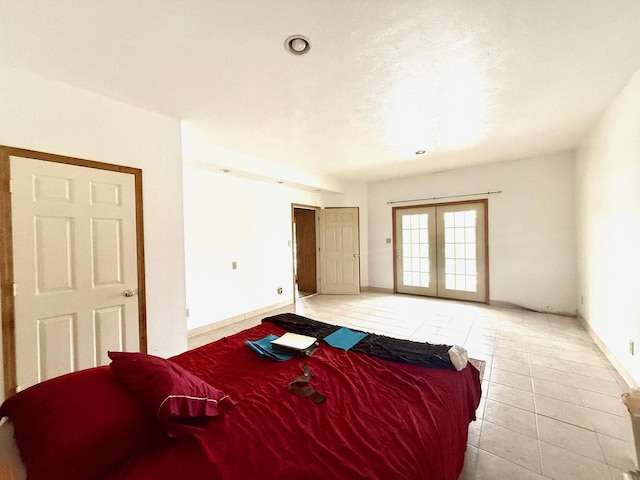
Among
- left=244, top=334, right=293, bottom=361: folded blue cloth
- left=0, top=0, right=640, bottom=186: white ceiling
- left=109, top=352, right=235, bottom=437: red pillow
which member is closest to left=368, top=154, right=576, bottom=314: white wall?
left=0, top=0, right=640, bottom=186: white ceiling

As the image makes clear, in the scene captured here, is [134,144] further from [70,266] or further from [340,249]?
[340,249]

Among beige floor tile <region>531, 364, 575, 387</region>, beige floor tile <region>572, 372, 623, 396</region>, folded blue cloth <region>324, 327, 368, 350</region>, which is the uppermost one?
folded blue cloth <region>324, 327, 368, 350</region>

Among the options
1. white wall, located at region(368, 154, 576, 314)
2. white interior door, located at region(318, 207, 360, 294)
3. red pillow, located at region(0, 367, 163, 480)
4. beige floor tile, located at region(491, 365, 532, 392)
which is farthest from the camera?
white interior door, located at region(318, 207, 360, 294)

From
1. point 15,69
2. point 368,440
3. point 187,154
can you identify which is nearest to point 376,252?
point 187,154

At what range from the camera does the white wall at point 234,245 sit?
3.74 meters

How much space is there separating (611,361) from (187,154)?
5153mm

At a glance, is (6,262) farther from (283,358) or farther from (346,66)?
(346,66)

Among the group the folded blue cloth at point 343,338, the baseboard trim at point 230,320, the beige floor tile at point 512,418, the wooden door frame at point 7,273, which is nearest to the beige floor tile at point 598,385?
the beige floor tile at point 512,418

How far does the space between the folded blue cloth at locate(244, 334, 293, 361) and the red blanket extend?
0.17 ft

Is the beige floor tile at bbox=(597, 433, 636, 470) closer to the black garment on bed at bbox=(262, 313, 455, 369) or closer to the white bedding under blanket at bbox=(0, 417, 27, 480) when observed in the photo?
the black garment on bed at bbox=(262, 313, 455, 369)

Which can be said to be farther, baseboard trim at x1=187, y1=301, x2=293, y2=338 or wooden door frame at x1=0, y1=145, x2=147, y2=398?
baseboard trim at x1=187, y1=301, x2=293, y2=338

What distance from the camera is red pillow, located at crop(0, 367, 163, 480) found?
839 mm

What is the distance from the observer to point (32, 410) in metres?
1.01

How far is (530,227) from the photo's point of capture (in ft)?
15.0
